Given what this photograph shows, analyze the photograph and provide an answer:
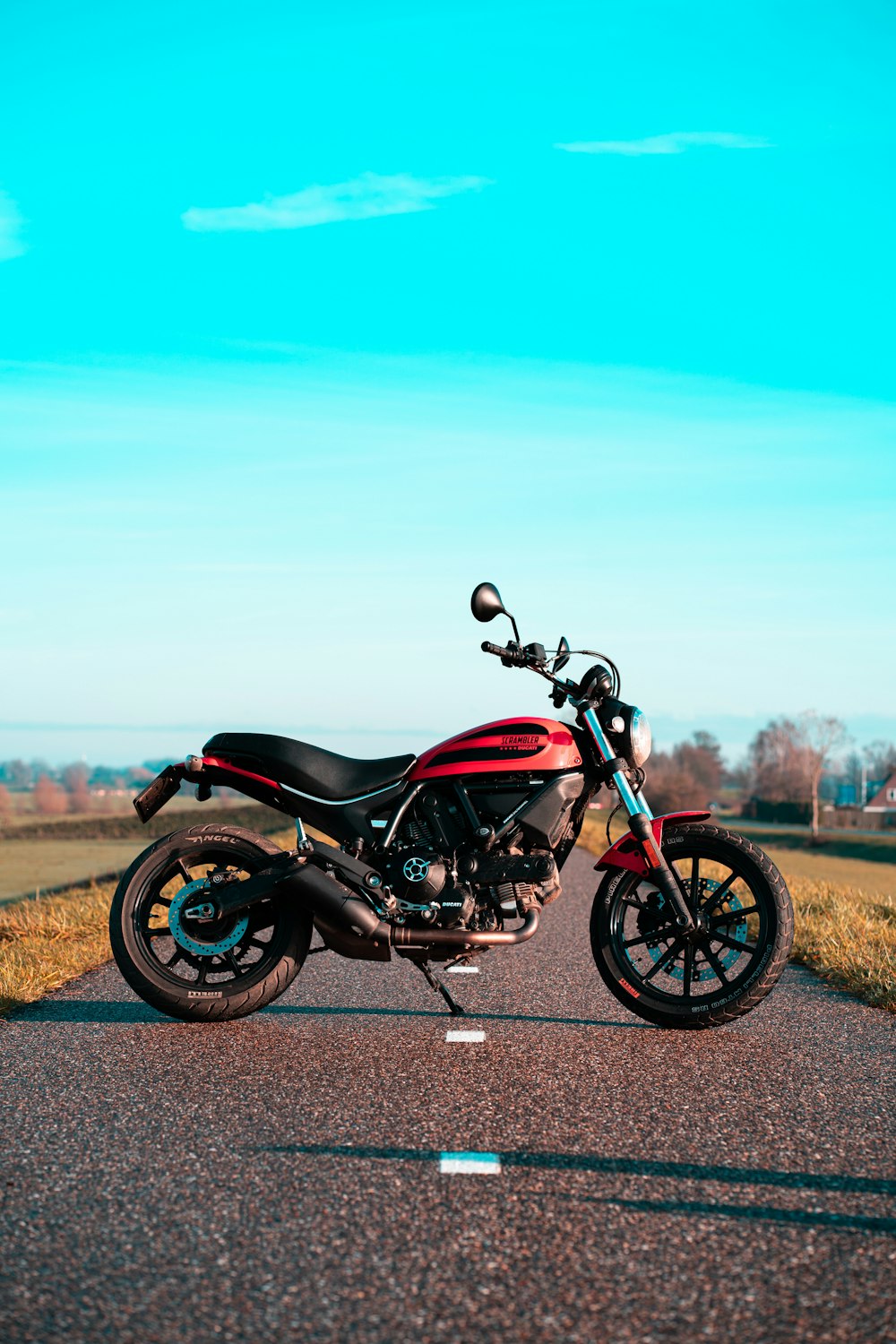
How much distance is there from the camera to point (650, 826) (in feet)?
18.8

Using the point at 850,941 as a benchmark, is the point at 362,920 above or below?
above

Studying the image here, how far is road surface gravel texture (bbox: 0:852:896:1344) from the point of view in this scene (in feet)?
8.89

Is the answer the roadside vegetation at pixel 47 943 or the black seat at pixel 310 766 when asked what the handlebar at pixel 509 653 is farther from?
the roadside vegetation at pixel 47 943

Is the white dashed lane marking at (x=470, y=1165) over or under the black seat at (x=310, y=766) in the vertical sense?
under

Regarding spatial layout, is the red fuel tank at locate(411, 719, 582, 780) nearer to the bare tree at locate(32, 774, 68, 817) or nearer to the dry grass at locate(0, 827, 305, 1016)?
the dry grass at locate(0, 827, 305, 1016)

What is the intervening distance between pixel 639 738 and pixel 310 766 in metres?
1.58

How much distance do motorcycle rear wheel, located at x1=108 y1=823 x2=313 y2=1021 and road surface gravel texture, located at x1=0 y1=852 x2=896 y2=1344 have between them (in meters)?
0.16

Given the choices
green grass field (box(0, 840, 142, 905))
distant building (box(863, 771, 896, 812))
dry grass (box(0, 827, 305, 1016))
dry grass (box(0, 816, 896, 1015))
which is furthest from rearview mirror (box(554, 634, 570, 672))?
distant building (box(863, 771, 896, 812))

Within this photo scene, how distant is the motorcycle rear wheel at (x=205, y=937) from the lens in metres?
5.67

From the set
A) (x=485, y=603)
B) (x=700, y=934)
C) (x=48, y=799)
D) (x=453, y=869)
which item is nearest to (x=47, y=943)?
(x=453, y=869)

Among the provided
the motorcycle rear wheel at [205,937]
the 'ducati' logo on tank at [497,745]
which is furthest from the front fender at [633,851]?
the motorcycle rear wheel at [205,937]

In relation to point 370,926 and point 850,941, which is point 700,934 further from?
point 850,941

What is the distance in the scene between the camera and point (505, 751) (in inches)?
222

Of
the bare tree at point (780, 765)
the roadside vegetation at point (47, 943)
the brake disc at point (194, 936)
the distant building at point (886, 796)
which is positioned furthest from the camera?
the distant building at point (886, 796)
